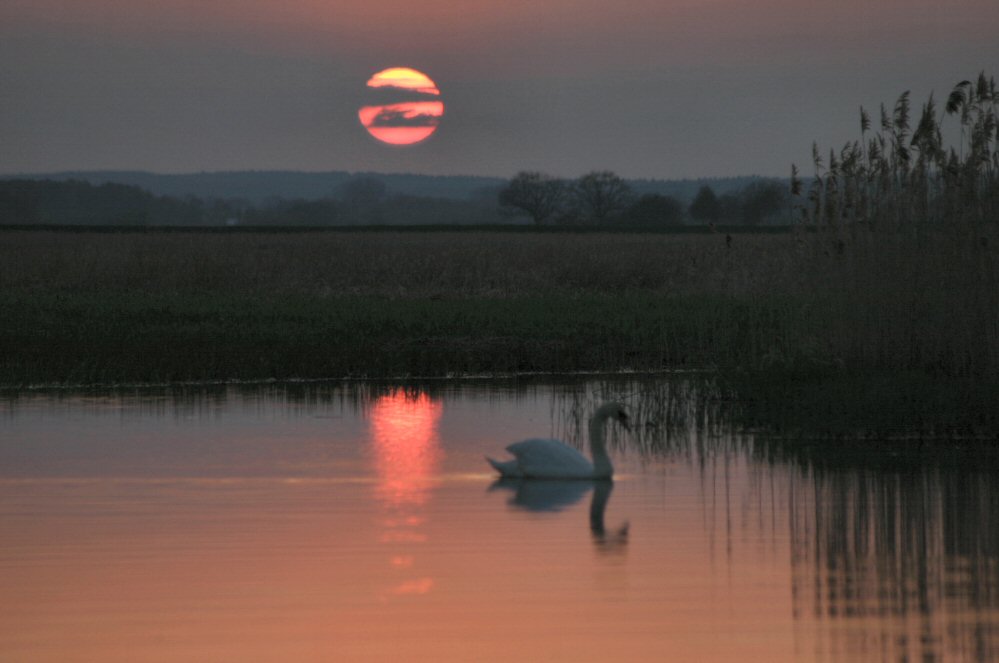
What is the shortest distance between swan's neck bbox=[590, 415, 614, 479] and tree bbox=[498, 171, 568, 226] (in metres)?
139

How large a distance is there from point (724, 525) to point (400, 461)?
4503 millimetres

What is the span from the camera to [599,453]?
569 inches

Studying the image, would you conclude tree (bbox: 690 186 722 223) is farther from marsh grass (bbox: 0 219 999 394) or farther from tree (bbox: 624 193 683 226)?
marsh grass (bbox: 0 219 999 394)

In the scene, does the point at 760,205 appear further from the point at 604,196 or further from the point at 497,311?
the point at 497,311

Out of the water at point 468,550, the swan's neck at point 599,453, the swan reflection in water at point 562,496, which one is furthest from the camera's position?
the swan's neck at point 599,453

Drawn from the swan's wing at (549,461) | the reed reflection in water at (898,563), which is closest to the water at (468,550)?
the reed reflection in water at (898,563)

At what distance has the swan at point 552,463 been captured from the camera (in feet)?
47.2

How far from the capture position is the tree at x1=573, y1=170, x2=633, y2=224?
497 ft

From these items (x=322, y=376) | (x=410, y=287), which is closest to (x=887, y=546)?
(x=322, y=376)

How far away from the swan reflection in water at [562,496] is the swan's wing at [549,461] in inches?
3.0

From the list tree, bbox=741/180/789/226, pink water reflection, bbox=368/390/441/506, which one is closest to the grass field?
pink water reflection, bbox=368/390/441/506

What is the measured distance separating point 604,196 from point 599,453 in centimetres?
13888

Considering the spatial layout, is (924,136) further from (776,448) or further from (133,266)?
(133,266)

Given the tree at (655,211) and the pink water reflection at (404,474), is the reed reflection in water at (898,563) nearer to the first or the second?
the pink water reflection at (404,474)
